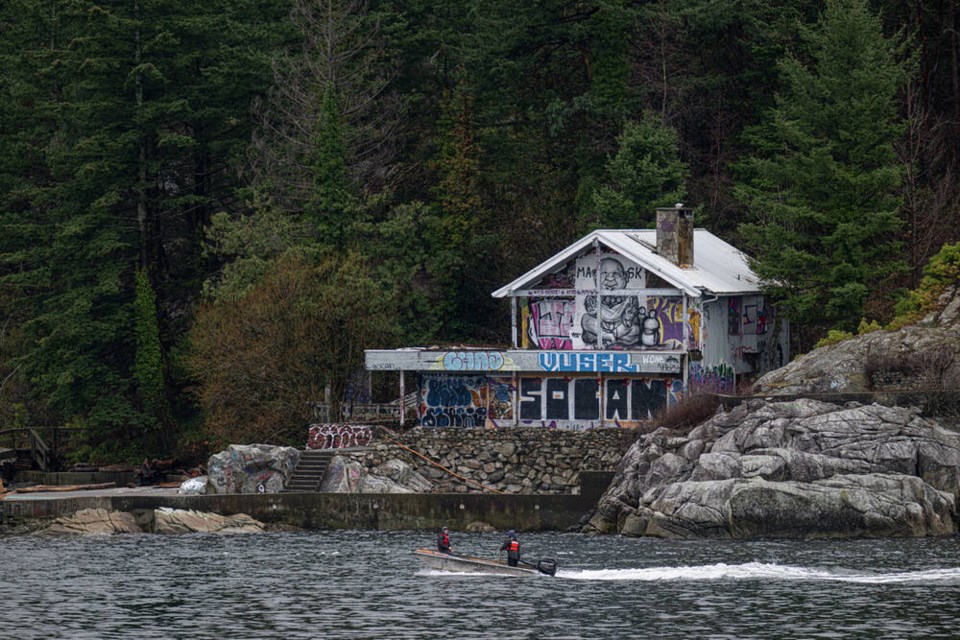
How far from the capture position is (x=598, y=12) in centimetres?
9019

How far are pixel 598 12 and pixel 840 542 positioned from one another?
132ft

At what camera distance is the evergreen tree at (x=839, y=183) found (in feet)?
235

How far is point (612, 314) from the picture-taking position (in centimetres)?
7250

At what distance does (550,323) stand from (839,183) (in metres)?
12.9

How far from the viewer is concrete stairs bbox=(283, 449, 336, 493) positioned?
6850 centimetres

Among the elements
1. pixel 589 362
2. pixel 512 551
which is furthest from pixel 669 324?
pixel 512 551

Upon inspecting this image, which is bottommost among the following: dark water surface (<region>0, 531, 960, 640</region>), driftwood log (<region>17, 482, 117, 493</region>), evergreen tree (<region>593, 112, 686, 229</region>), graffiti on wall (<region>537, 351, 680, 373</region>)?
dark water surface (<region>0, 531, 960, 640</region>)

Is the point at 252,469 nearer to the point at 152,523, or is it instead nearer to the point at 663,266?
the point at 152,523

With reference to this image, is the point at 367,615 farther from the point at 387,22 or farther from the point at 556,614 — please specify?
the point at 387,22

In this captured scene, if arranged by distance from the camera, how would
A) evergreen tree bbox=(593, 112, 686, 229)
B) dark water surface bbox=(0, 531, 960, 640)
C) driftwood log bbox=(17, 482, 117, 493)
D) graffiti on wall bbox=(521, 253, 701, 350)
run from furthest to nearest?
evergreen tree bbox=(593, 112, 686, 229) < driftwood log bbox=(17, 482, 117, 493) < graffiti on wall bbox=(521, 253, 701, 350) < dark water surface bbox=(0, 531, 960, 640)

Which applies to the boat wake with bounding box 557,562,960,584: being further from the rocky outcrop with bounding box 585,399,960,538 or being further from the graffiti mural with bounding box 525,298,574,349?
the graffiti mural with bounding box 525,298,574,349

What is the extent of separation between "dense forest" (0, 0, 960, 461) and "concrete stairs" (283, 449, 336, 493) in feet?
20.2

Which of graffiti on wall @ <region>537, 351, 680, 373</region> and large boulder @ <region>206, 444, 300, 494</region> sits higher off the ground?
graffiti on wall @ <region>537, 351, 680, 373</region>

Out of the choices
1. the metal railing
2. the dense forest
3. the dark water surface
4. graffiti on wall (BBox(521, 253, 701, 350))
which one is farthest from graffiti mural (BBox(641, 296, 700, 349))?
the metal railing
